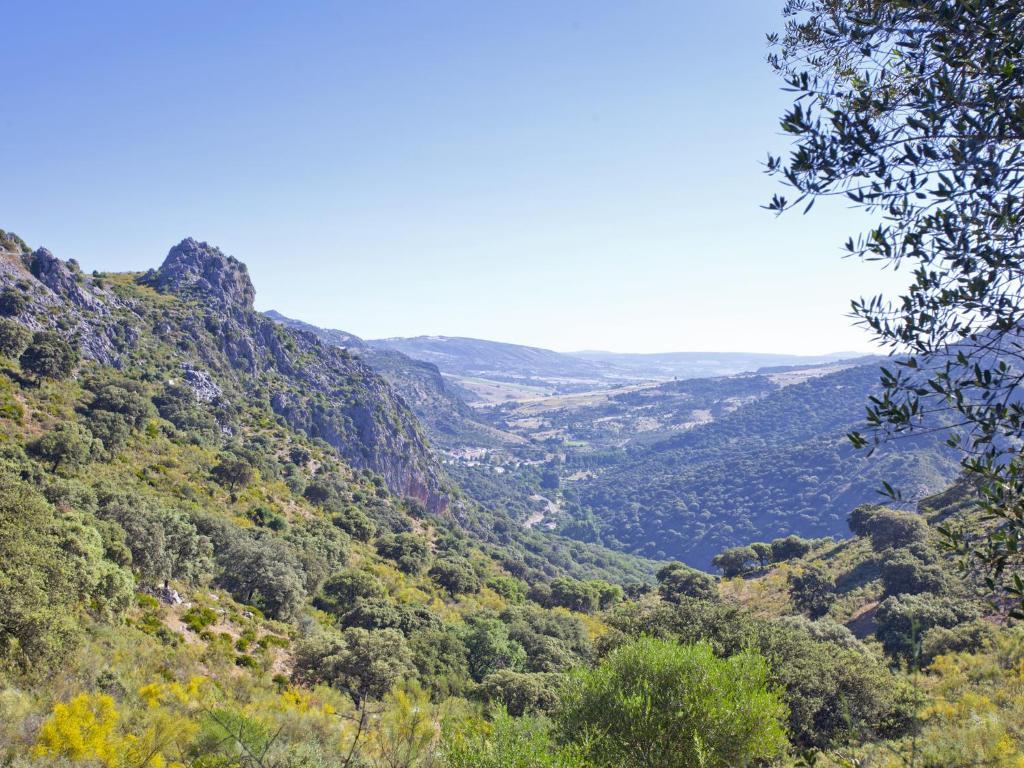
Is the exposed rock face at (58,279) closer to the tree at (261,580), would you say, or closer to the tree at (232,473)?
the tree at (232,473)

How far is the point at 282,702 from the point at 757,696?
12383 mm

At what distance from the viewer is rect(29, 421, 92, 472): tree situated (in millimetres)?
33062

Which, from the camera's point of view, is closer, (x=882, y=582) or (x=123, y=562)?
(x=123, y=562)

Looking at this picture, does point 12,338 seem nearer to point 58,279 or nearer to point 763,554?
point 58,279

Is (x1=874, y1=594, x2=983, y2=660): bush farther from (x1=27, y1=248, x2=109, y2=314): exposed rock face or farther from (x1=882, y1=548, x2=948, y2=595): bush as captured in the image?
(x1=27, y1=248, x2=109, y2=314): exposed rock face

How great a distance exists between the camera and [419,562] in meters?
50.7

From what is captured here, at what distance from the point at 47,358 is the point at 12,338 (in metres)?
4.10

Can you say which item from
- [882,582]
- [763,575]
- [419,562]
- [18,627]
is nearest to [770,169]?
[18,627]

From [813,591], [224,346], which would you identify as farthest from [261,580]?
[224,346]

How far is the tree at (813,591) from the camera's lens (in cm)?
3678

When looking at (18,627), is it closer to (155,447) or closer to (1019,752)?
(1019,752)

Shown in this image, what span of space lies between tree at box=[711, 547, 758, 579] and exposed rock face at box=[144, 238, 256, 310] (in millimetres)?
92871

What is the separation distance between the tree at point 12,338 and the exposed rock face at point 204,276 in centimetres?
5378

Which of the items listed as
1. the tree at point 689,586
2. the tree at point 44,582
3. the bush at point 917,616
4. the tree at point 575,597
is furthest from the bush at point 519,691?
the tree at point 575,597
